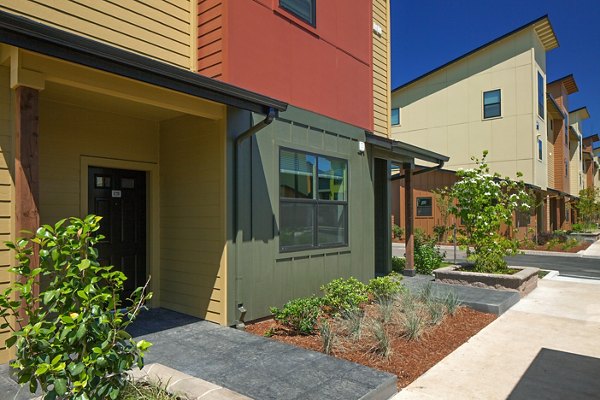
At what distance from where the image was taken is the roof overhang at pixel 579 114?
3691cm

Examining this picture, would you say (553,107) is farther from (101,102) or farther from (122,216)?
(101,102)

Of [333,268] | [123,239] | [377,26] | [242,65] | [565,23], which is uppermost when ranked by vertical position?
[565,23]

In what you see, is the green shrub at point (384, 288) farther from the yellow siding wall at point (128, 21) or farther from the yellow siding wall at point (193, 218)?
the yellow siding wall at point (128, 21)

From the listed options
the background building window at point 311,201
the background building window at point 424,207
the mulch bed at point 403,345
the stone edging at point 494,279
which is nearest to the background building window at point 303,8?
the background building window at point 311,201

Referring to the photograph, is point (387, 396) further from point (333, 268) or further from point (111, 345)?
point (333, 268)

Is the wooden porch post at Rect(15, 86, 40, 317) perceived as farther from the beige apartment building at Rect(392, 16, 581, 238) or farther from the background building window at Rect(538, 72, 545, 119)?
the background building window at Rect(538, 72, 545, 119)

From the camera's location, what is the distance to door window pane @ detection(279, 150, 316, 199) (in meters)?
6.28

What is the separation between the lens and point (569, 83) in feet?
98.7

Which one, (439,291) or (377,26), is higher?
(377,26)

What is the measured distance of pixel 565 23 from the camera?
22.3 meters

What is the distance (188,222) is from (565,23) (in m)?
24.7

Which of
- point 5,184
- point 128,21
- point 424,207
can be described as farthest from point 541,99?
point 5,184

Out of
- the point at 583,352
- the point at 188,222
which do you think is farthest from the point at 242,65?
the point at 583,352

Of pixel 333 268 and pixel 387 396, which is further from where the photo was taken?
pixel 333 268
